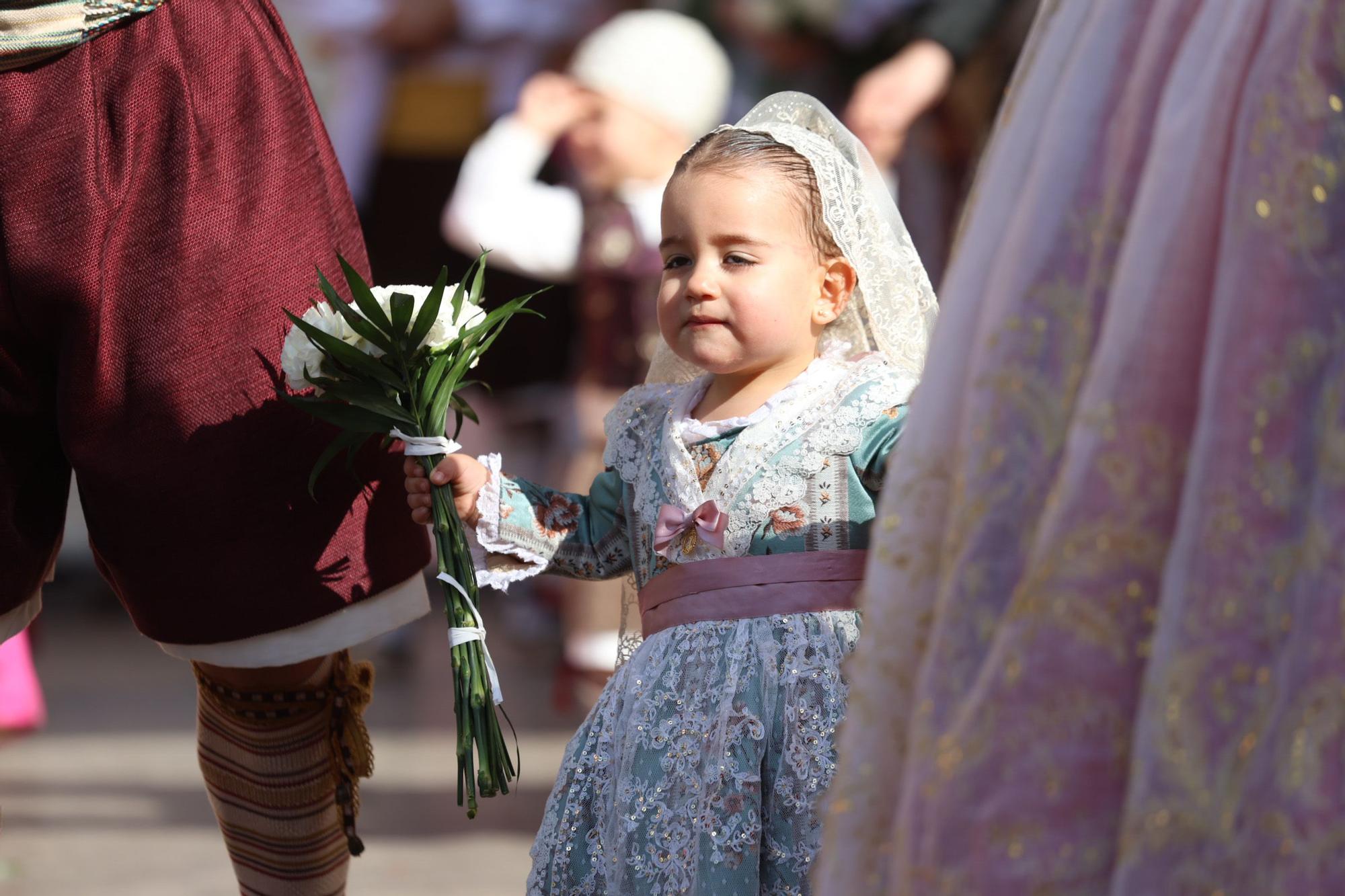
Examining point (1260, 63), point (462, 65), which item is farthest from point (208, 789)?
point (462, 65)

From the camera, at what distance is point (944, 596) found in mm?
1203

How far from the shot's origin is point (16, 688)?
12.0ft

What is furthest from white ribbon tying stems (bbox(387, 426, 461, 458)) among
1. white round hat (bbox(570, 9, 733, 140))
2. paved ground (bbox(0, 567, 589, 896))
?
white round hat (bbox(570, 9, 733, 140))

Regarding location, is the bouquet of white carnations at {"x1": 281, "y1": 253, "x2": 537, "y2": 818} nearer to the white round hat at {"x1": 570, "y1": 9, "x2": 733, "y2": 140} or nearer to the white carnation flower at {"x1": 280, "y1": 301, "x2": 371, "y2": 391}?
the white carnation flower at {"x1": 280, "y1": 301, "x2": 371, "y2": 391}

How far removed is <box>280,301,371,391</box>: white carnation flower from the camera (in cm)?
206

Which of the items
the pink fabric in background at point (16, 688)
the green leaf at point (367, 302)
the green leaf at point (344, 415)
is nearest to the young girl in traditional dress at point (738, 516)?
the green leaf at point (344, 415)

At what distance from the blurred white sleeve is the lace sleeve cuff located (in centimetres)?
248

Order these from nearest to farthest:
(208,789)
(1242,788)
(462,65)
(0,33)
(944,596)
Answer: (1242,788) → (944,596) → (0,33) → (208,789) → (462,65)

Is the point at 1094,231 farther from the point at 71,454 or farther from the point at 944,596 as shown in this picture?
the point at 71,454

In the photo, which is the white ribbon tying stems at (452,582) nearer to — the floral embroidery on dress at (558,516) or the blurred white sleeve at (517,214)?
the floral embroidery on dress at (558,516)

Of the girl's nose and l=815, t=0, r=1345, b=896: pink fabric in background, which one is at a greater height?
the girl's nose

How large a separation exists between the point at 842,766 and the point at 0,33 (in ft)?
4.99

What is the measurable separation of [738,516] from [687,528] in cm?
7

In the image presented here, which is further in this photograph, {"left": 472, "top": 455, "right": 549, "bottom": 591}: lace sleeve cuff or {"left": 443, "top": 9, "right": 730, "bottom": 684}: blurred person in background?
{"left": 443, "top": 9, "right": 730, "bottom": 684}: blurred person in background
